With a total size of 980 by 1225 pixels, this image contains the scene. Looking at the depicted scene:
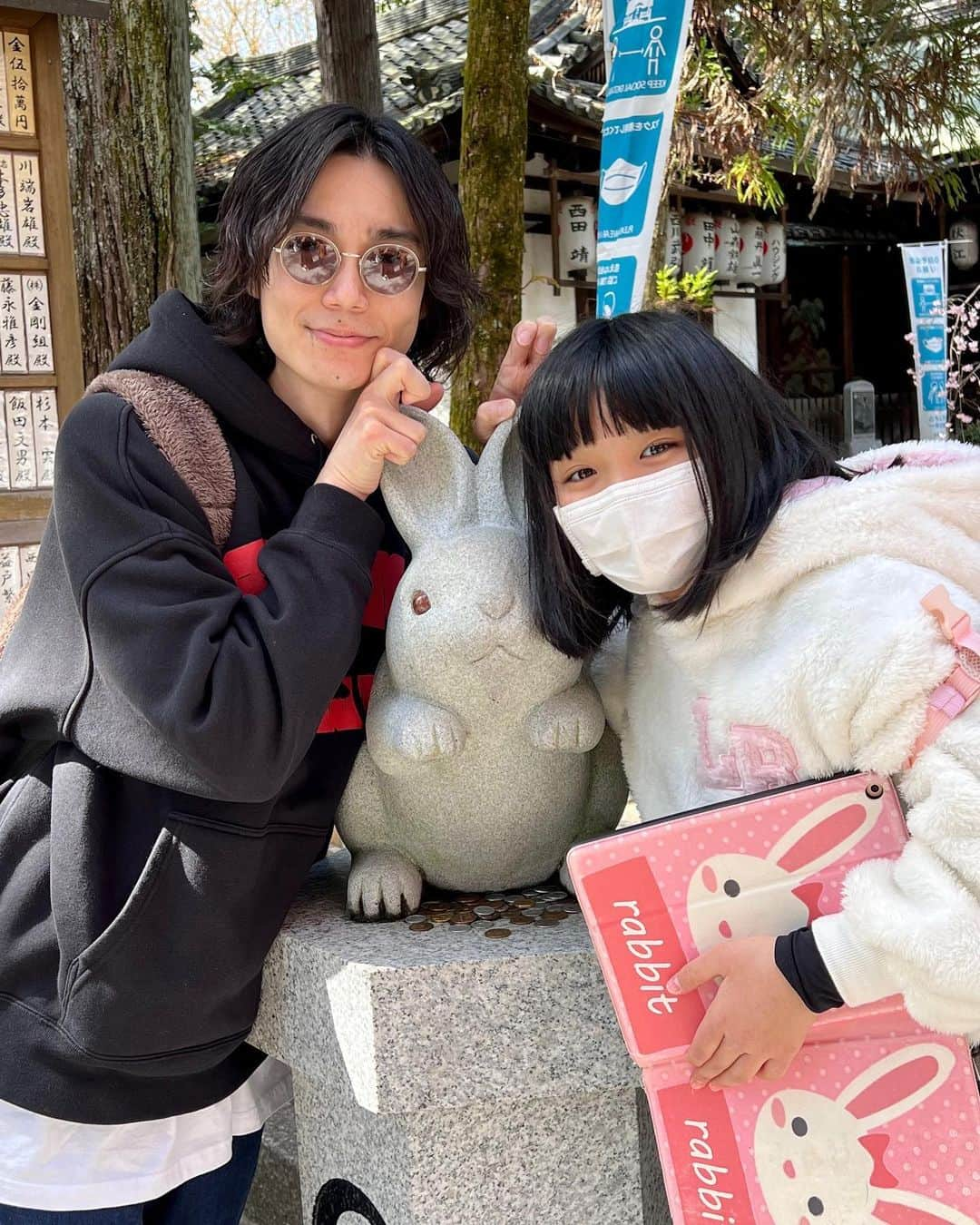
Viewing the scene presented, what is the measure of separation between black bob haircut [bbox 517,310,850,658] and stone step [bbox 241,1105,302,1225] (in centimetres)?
165

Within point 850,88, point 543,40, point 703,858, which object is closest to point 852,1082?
point 703,858

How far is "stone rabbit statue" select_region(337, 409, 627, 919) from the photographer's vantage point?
1.69 m

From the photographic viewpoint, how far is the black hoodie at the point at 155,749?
1.48m

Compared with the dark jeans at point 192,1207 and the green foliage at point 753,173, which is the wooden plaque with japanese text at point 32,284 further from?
the green foliage at point 753,173

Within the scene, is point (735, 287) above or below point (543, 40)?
below

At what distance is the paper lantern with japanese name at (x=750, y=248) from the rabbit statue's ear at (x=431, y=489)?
10.8 metres

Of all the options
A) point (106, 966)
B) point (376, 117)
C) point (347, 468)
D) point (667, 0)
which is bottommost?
point (106, 966)

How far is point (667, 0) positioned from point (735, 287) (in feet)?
28.7

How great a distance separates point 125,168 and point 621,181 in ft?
5.59

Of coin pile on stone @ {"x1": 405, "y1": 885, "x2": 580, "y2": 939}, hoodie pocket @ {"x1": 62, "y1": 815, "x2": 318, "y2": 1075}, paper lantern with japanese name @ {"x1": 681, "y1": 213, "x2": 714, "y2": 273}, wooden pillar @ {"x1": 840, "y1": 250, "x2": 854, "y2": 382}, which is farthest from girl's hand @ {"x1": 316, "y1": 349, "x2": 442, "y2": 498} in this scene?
wooden pillar @ {"x1": 840, "y1": 250, "x2": 854, "y2": 382}

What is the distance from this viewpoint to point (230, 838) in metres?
1.59

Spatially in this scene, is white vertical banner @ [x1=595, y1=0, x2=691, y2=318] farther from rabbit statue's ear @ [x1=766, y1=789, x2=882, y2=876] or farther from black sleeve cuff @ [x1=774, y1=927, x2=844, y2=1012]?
black sleeve cuff @ [x1=774, y1=927, x2=844, y2=1012]

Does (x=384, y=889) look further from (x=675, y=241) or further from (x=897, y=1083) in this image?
(x=675, y=241)

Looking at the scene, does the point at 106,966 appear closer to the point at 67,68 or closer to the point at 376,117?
the point at 376,117
